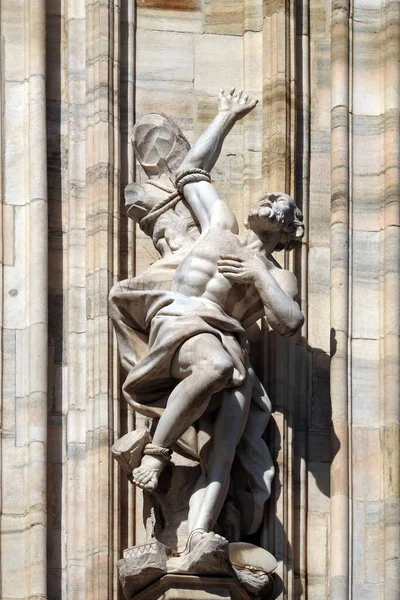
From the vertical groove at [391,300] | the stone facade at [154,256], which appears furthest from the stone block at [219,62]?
the vertical groove at [391,300]

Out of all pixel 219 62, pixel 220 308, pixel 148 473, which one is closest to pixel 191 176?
pixel 220 308

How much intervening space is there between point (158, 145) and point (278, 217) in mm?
704

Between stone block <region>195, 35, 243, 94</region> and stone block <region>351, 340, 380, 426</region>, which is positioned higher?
stone block <region>195, 35, 243, 94</region>

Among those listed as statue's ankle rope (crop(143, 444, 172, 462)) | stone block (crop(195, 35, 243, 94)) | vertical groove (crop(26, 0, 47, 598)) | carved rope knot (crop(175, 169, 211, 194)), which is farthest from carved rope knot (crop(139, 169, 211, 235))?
statue's ankle rope (crop(143, 444, 172, 462))

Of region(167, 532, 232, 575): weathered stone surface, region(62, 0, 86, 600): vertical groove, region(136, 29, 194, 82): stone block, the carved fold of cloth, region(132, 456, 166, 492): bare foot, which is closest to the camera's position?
region(167, 532, 232, 575): weathered stone surface

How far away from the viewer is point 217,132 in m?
15.5

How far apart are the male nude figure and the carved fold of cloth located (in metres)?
0.05

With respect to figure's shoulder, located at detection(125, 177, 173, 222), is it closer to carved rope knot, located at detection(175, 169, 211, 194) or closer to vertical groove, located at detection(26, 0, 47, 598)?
carved rope knot, located at detection(175, 169, 211, 194)

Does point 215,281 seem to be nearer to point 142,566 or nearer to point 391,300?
point 391,300

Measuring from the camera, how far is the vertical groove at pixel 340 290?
50.2 ft

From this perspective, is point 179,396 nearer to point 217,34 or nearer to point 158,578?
point 158,578

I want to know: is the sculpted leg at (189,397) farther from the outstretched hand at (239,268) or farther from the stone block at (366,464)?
the stone block at (366,464)

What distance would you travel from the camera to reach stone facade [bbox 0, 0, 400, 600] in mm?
15258

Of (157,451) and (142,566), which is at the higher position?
(157,451)
